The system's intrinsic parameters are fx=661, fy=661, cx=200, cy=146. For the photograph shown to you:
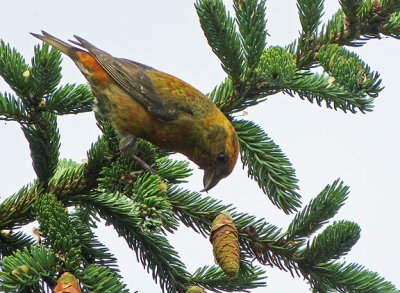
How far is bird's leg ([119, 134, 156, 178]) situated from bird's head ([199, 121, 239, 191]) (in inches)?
21.0

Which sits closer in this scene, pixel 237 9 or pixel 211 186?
pixel 237 9

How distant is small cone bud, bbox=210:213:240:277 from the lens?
2.39 metres

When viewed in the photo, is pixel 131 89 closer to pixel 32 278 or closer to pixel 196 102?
pixel 196 102

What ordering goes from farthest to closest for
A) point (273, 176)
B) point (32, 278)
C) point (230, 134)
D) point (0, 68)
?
1. point (230, 134)
2. point (273, 176)
3. point (0, 68)
4. point (32, 278)

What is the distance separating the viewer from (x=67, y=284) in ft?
6.72

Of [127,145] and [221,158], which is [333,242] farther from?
[221,158]

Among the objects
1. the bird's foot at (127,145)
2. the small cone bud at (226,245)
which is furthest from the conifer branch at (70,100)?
the small cone bud at (226,245)

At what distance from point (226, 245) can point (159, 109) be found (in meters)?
2.05

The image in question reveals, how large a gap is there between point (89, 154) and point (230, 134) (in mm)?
777

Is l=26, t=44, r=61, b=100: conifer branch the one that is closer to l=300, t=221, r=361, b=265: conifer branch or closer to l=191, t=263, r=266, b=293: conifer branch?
l=191, t=263, r=266, b=293: conifer branch

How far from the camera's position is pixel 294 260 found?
278cm

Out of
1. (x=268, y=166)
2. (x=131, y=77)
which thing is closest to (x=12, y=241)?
(x=268, y=166)

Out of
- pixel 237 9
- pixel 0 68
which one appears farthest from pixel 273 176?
pixel 0 68

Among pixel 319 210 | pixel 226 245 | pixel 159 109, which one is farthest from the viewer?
pixel 159 109
